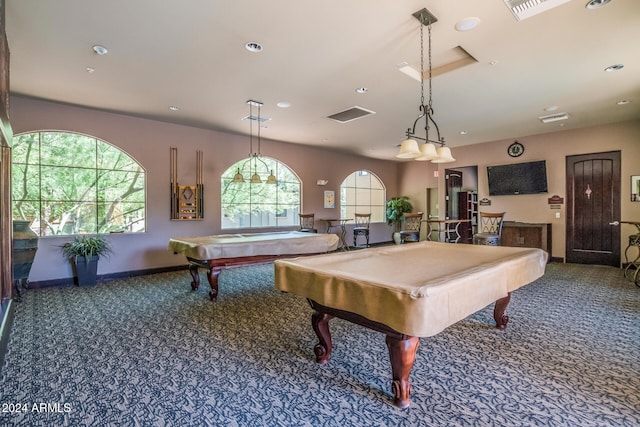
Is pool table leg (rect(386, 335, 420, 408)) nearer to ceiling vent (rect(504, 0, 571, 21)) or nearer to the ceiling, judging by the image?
the ceiling

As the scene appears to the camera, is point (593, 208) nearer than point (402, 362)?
No

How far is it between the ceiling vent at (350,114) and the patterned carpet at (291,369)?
10.7 feet

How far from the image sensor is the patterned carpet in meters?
1.79

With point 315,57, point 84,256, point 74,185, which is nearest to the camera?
point 315,57

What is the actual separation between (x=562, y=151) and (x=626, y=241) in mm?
2107

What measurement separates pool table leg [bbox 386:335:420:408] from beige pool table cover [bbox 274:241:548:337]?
259mm

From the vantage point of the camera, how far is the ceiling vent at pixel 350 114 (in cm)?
520

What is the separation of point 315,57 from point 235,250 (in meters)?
2.44

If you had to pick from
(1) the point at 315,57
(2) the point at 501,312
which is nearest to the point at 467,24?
(1) the point at 315,57

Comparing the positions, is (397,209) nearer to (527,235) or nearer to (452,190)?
(452,190)

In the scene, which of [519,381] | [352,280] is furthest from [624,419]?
[352,280]

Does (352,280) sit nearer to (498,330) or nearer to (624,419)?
(624,419)

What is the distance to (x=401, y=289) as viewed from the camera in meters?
1.56

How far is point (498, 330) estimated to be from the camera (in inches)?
119
